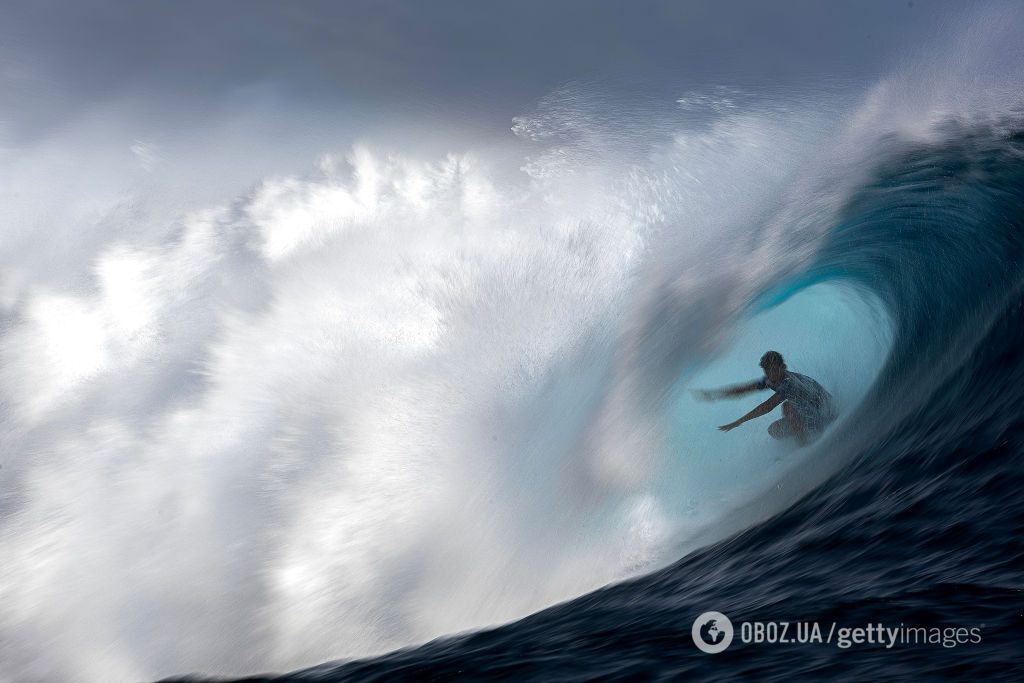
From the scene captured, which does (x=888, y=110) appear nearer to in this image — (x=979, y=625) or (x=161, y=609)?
(x=979, y=625)

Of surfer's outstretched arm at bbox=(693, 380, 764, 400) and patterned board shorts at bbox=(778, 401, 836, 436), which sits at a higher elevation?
surfer's outstretched arm at bbox=(693, 380, 764, 400)

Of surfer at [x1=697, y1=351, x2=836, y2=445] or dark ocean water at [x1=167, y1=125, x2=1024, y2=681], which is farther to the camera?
surfer at [x1=697, y1=351, x2=836, y2=445]

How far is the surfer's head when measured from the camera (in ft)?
30.9

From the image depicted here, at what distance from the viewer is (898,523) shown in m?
6.26

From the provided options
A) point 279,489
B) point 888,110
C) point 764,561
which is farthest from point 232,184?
point 888,110

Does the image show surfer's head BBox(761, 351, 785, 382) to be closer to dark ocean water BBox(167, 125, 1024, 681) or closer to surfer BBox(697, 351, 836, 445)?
surfer BBox(697, 351, 836, 445)

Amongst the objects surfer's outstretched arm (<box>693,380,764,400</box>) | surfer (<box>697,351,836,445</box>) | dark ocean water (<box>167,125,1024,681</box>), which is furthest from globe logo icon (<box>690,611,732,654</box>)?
surfer's outstretched arm (<box>693,380,764,400</box>)

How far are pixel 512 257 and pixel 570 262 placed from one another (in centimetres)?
64

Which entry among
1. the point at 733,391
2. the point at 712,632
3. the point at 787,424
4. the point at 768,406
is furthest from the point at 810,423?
the point at 712,632

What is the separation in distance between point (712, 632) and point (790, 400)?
4.37 m

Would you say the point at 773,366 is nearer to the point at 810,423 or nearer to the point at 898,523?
the point at 810,423

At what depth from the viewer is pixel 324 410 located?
26.8 feet

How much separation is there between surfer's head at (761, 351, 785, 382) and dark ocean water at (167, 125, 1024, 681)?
0.81 m

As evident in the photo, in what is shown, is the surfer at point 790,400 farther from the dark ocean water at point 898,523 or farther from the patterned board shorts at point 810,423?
the dark ocean water at point 898,523
